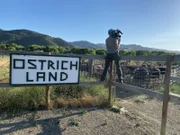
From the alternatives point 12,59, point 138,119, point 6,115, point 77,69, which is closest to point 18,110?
point 6,115

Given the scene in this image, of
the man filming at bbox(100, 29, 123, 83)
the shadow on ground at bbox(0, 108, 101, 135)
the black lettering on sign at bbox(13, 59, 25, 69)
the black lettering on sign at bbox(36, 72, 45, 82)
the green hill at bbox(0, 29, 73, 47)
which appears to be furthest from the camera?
the green hill at bbox(0, 29, 73, 47)

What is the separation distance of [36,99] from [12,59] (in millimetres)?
1189

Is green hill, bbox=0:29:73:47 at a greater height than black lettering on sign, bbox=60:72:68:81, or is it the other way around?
green hill, bbox=0:29:73:47

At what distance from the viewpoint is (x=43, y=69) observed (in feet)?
13.7

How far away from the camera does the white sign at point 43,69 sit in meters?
3.95

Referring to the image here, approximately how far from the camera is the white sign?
3.95m

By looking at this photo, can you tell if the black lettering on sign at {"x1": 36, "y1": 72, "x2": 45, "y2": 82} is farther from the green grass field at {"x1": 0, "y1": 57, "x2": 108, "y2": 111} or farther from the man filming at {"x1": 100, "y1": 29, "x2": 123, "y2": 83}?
the man filming at {"x1": 100, "y1": 29, "x2": 123, "y2": 83}

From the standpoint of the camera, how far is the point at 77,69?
460cm

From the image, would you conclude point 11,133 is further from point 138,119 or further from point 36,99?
point 138,119

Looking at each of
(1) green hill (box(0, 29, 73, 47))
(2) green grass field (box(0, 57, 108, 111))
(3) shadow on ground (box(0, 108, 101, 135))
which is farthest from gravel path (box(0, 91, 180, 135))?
(1) green hill (box(0, 29, 73, 47))

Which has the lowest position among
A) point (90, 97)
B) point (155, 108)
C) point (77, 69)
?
point (155, 108)

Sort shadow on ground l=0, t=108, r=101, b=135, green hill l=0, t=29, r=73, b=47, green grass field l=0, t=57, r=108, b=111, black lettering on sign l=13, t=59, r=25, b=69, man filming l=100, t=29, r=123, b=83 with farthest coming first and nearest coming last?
1. green hill l=0, t=29, r=73, b=47
2. man filming l=100, t=29, r=123, b=83
3. green grass field l=0, t=57, r=108, b=111
4. black lettering on sign l=13, t=59, r=25, b=69
5. shadow on ground l=0, t=108, r=101, b=135

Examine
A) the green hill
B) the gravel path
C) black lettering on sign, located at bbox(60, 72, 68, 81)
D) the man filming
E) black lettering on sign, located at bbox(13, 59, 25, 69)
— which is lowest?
the gravel path

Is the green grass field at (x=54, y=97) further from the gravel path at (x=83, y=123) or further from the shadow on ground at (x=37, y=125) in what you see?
the shadow on ground at (x=37, y=125)
